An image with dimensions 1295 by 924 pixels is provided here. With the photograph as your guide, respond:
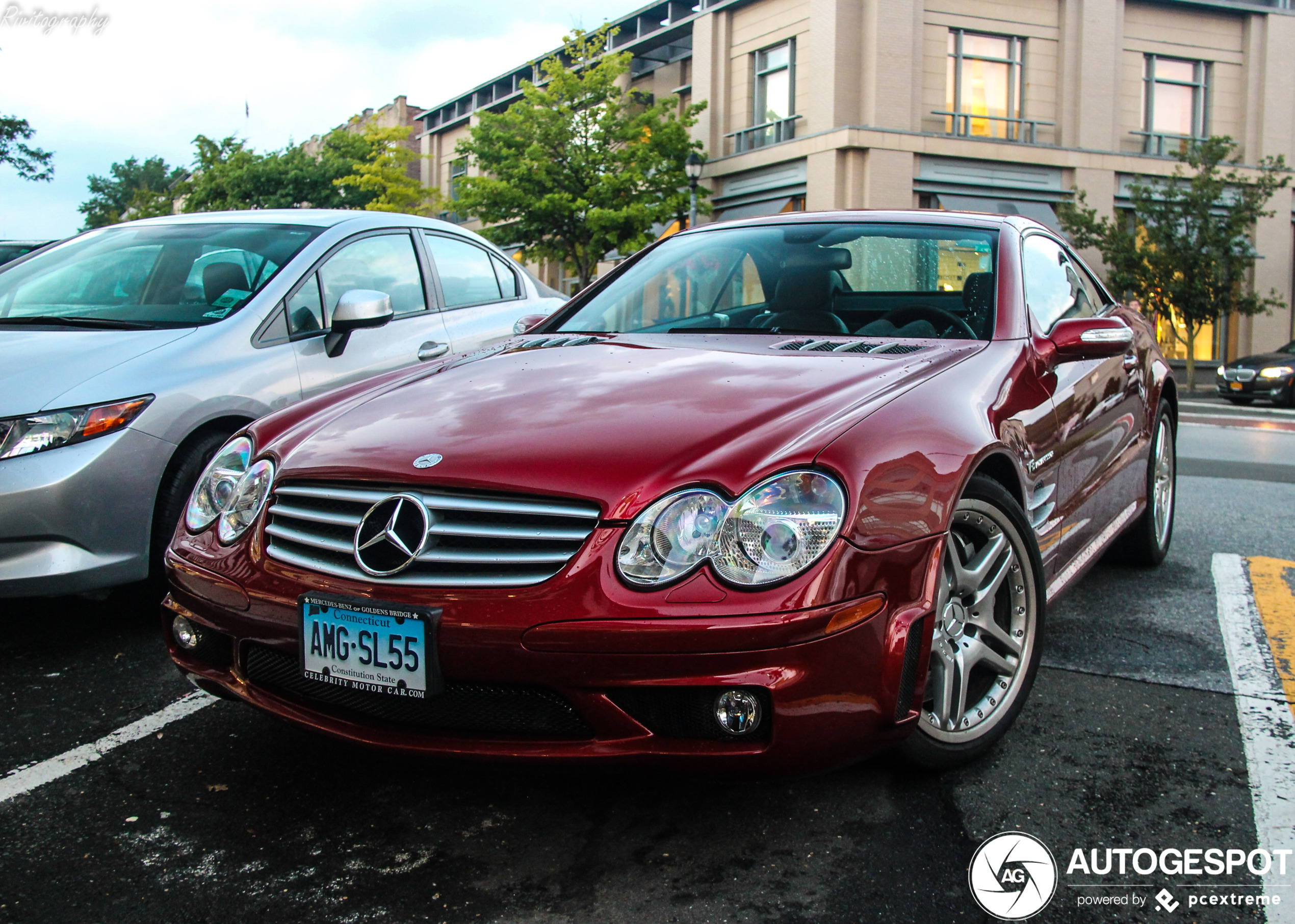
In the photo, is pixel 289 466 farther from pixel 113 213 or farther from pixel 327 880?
pixel 113 213

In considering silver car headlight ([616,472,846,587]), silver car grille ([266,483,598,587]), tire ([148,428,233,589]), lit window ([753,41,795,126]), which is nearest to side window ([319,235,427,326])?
tire ([148,428,233,589])

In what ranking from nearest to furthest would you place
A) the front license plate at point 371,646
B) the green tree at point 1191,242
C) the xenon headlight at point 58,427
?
the front license plate at point 371,646 < the xenon headlight at point 58,427 < the green tree at point 1191,242

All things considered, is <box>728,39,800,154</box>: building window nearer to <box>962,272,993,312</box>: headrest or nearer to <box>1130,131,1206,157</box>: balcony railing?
<box>1130,131,1206,157</box>: balcony railing

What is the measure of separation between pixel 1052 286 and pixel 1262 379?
17119mm

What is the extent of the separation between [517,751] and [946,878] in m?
0.86

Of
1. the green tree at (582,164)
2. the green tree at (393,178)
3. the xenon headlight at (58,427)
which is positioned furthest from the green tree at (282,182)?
the xenon headlight at (58,427)

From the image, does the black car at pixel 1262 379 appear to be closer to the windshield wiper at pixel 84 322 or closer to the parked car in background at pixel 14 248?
the parked car in background at pixel 14 248

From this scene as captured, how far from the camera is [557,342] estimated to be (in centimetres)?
349

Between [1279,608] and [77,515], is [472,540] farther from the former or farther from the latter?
[1279,608]

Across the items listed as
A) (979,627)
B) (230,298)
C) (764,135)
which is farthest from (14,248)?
(764,135)

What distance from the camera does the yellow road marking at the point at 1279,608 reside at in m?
3.48

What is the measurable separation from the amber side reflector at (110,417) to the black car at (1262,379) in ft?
62.2

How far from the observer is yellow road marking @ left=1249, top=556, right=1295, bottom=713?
3.48 meters

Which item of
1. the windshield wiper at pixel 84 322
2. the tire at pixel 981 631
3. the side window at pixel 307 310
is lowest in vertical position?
the tire at pixel 981 631
